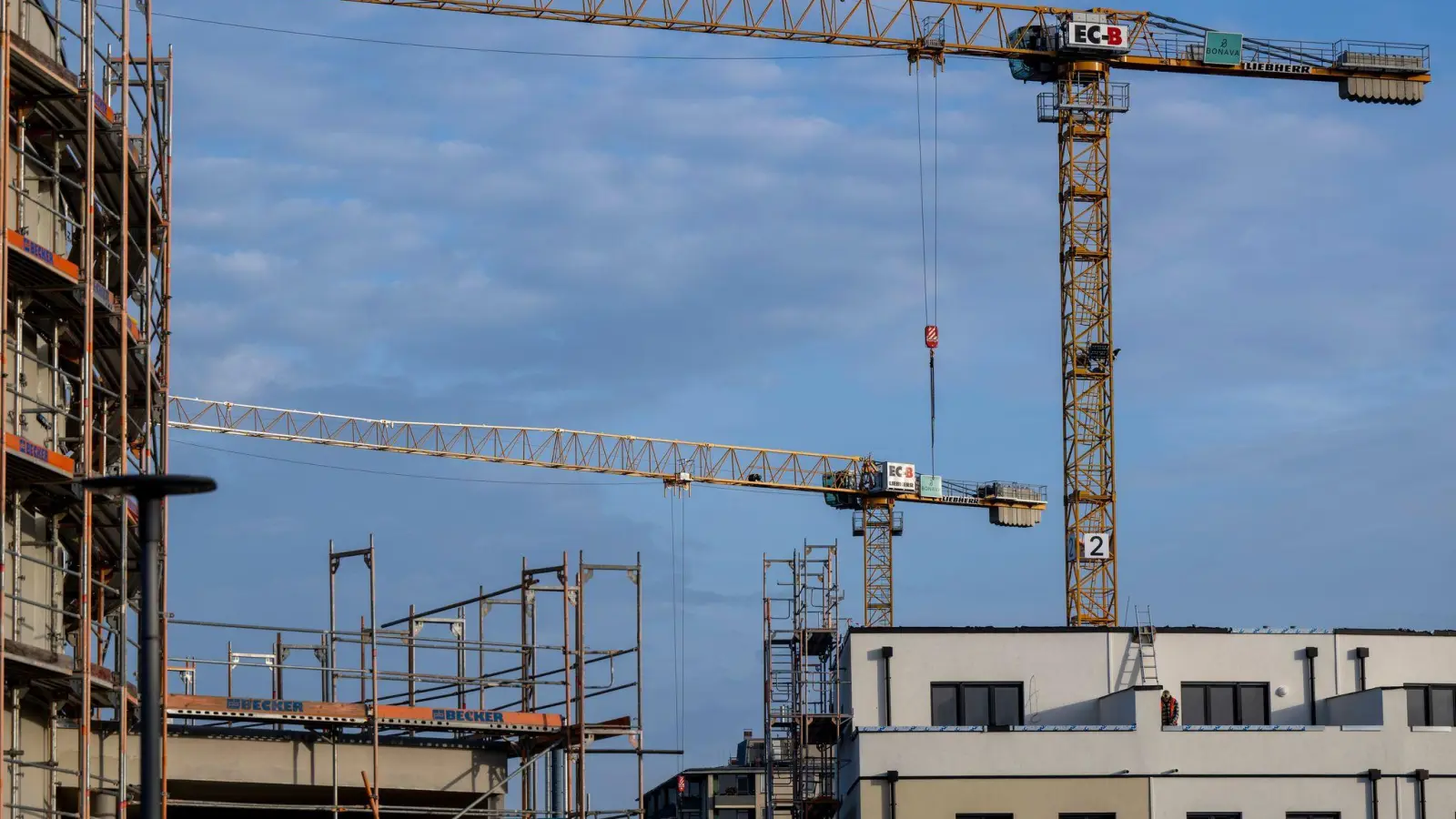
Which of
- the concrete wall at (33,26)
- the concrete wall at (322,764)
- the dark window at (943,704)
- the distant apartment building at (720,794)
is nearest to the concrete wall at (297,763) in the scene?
the concrete wall at (322,764)

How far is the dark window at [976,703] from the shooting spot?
62.6 m

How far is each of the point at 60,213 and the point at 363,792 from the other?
1398cm

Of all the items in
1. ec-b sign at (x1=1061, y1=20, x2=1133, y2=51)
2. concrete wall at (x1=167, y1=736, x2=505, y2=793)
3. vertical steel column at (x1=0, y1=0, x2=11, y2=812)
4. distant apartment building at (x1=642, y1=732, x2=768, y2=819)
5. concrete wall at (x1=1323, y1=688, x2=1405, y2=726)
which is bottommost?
distant apartment building at (x1=642, y1=732, x2=768, y2=819)

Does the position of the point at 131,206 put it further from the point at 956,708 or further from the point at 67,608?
the point at 956,708

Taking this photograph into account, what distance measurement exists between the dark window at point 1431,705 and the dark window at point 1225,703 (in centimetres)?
382

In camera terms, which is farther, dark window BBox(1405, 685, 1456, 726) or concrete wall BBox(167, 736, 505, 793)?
dark window BBox(1405, 685, 1456, 726)

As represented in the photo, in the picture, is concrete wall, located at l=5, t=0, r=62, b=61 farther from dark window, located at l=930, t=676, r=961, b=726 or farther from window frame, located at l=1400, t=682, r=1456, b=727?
window frame, located at l=1400, t=682, r=1456, b=727

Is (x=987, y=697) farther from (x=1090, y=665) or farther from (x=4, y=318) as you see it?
(x=4, y=318)

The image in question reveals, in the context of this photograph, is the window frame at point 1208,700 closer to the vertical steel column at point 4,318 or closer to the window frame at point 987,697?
the window frame at point 987,697

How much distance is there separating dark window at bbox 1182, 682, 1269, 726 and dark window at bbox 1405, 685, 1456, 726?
3824 mm

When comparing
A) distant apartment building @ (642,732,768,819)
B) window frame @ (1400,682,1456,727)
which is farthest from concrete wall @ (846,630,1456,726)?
distant apartment building @ (642,732,768,819)

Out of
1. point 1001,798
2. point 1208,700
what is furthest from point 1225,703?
point 1001,798

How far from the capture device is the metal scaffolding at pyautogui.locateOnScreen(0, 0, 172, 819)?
35.3 m

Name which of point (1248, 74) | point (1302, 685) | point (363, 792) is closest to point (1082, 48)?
point (1248, 74)
